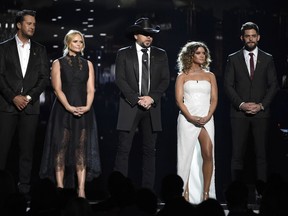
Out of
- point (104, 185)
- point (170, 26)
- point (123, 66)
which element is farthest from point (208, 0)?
point (104, 185)

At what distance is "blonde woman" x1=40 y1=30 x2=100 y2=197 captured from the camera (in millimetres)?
7930

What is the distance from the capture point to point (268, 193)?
5.07 m

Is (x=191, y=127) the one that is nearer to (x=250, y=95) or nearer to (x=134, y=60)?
(x=250, y=95)

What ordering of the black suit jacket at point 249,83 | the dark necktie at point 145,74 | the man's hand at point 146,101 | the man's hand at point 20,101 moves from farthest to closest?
the black suit jacket at point 249,83
the dark necktie at point 145,74
the man's hand at point 146,101
the man's hand at point 20,101

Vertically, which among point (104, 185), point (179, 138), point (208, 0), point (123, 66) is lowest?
point (104, 185)

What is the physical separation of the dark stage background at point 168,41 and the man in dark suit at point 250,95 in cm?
82

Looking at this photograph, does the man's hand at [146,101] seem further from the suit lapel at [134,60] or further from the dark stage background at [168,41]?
the dark stage background at [168,41]

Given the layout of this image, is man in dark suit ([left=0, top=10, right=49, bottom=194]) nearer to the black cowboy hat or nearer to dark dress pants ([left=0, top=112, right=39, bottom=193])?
dark dress pants ([left=0, top=112, right=39, bottom=193])

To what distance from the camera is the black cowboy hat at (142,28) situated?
8.27 m

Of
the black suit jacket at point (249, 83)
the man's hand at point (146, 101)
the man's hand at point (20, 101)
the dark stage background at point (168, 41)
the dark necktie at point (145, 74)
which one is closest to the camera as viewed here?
the man's hand at point (20, 101)

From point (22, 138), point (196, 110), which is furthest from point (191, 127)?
point (22, 138)

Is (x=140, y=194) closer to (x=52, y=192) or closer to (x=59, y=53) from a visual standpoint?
(x=52, y=192)

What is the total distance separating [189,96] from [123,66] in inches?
29.6

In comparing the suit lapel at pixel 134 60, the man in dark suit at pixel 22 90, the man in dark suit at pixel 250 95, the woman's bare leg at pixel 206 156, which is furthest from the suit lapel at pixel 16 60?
the man in dark suit at pixel 250 95
